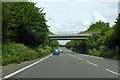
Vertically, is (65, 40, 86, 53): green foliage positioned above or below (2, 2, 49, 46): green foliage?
below

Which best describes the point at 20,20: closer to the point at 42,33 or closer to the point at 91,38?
the point at 42,33

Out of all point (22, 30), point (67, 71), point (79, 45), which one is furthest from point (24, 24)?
point (79, 45)

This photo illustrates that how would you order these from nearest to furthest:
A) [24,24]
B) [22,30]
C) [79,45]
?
[24,24] → [22,30] → [79,45]

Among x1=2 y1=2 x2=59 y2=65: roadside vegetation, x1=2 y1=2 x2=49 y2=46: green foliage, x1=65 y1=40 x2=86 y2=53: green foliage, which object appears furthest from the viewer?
x1=65 y1=40 x2=86 y2=53: green foliage

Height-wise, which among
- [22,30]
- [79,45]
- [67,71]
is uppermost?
[22,30]

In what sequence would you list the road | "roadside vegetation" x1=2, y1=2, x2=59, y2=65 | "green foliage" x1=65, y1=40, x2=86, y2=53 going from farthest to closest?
"green foliage" x1=65, y1=40, x2=86, y2=53 < "roadside vegetation" x1=2, y1=2, x2=59, y2=65 < the road

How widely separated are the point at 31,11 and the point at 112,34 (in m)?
12.8

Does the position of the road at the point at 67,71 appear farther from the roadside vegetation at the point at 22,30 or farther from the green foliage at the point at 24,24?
the green foliage at the point at 24,24

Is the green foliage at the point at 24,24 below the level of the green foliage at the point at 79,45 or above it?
above

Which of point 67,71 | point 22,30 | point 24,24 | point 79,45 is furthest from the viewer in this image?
point 79,45

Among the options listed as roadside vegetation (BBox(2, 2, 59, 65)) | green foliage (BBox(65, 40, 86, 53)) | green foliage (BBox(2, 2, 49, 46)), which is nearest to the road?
roadside vegetation (BBox(2, 2, 59, 65))

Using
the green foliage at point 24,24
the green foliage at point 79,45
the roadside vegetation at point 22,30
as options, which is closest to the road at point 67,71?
the roadside vegetation at point 22,30

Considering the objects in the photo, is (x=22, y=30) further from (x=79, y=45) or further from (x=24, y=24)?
(x=79, y=45)

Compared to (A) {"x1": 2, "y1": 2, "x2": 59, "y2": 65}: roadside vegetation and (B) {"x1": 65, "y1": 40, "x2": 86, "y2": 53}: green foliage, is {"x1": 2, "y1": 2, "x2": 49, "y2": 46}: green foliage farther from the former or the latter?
(B) {"x1": 65, "y1": 40, "x2": 86, "y2": 53}: green foliage
